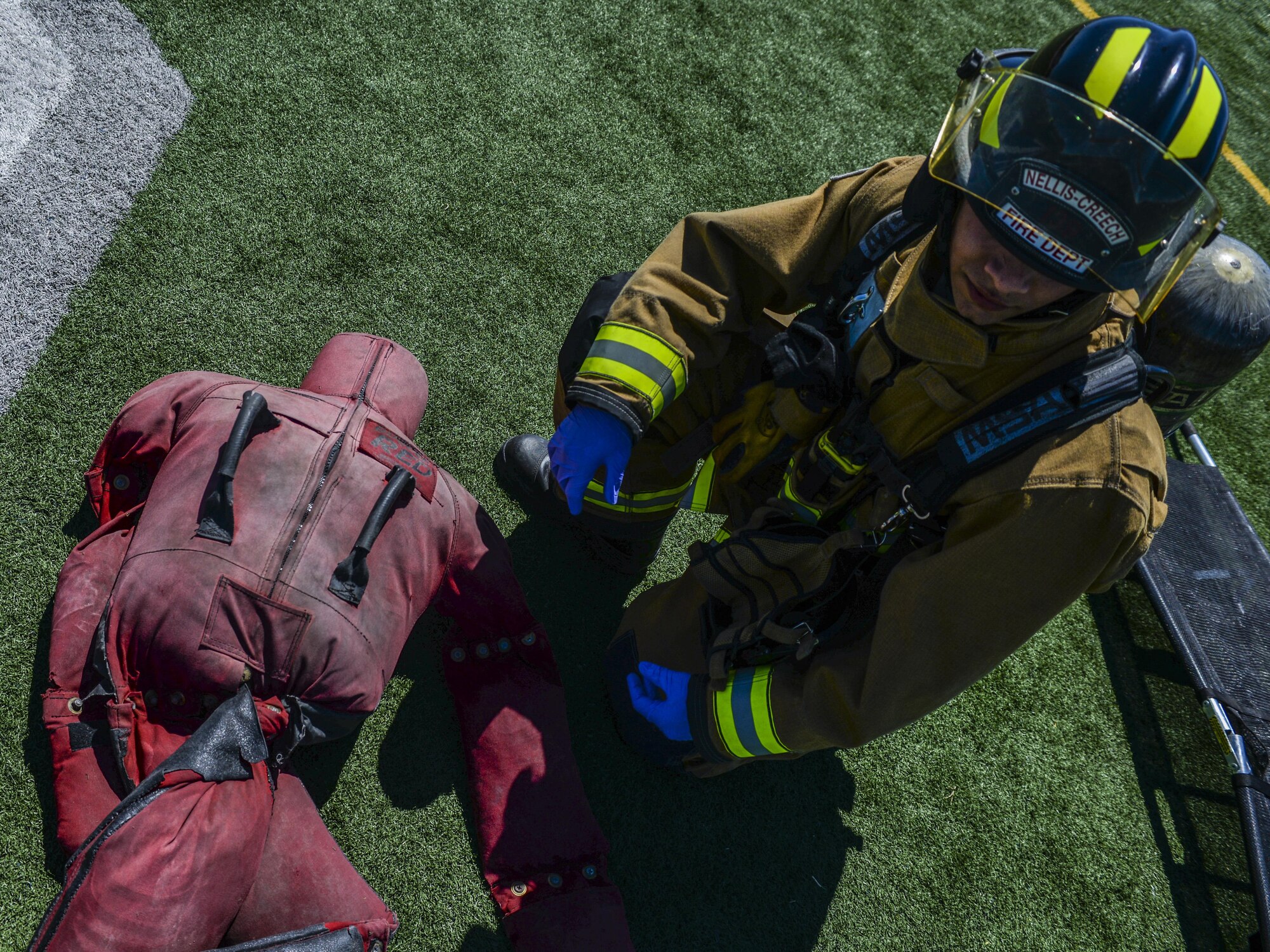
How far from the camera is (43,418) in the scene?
254cm

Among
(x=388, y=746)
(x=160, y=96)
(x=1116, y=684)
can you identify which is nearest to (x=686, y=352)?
(x=388, y=746)

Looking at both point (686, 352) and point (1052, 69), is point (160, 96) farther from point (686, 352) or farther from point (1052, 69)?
point (1052, 69)

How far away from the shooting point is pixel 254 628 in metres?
1.88

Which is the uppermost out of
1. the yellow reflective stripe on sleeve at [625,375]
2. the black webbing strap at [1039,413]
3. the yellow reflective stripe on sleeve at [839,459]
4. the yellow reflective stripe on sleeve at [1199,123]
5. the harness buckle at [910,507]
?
the yellow reflective stripe on sleeve at [1199,123]

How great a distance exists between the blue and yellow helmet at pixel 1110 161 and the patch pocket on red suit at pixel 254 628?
5.42 ft

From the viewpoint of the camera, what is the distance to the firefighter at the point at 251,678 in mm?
1720

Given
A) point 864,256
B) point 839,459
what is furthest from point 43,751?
point 864,256

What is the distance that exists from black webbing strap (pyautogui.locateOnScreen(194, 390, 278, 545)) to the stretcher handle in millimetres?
247

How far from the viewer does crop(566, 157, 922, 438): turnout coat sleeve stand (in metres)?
1.92

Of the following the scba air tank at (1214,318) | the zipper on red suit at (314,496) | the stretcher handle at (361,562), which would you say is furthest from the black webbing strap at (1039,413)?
the zipper on red suit at (314,496)

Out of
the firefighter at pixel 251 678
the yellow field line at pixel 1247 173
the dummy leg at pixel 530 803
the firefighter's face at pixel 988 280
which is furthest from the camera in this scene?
the yellow field line at pixel 1247 173

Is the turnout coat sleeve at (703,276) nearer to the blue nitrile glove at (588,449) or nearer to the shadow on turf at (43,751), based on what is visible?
the blue nitrile glove at (588,449)

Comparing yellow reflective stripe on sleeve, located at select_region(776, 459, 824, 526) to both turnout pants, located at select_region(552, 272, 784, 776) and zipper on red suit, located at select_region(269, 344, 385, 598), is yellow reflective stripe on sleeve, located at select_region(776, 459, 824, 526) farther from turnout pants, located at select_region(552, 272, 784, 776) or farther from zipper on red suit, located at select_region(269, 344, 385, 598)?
zipper on red suit, located at select_region(269, 344, 385, 598)

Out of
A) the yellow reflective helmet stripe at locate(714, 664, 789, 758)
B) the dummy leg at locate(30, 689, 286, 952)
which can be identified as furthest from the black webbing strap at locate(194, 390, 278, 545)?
the yellow reflective helmet stripe at locate(714, 664, 789, 758)
